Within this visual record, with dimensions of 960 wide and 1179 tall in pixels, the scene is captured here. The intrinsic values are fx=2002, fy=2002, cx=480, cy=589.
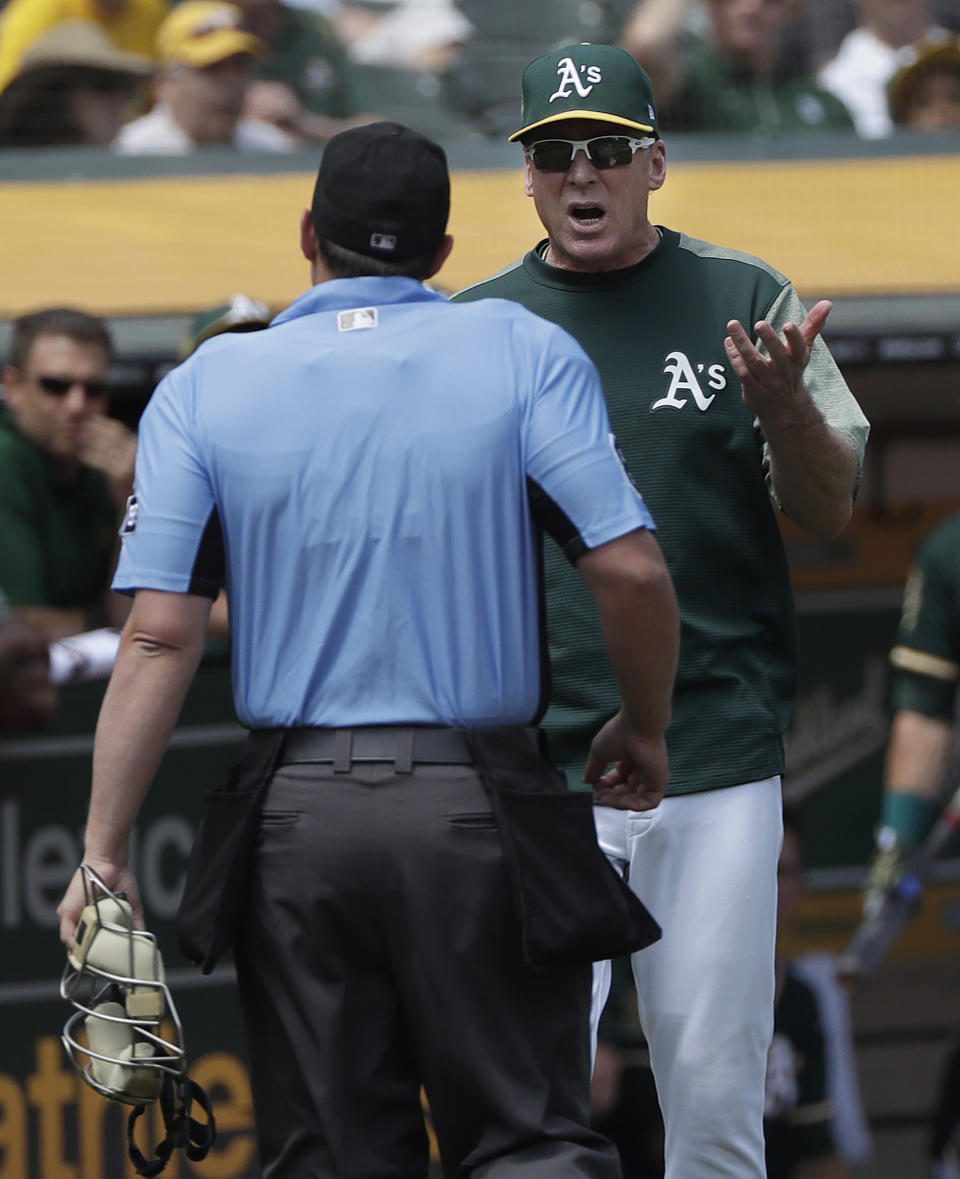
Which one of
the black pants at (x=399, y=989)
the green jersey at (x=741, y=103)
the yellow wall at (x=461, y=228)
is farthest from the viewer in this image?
the green jersey at (x=741, y=103)

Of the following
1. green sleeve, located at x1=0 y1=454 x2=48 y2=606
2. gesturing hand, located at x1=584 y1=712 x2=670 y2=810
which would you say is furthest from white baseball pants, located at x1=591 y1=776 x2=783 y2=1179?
green sleeve, located at x1=0 y1=454 x2=48 y2=606

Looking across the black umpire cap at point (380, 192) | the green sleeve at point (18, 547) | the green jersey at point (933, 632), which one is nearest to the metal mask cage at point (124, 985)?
the black umpire cap at point (380, 192)

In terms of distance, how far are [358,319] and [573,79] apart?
63cm

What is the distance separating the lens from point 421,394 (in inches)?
97.1

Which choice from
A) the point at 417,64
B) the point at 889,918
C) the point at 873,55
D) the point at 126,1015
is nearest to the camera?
the point at 126,1015

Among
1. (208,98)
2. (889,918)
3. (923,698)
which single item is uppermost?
(208,98)

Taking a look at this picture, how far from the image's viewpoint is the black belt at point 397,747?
2467 millimetres

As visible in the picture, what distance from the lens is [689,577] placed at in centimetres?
297

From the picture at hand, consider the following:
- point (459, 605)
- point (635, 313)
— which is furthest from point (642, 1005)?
point (635, 313)

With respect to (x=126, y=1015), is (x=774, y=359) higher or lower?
higher

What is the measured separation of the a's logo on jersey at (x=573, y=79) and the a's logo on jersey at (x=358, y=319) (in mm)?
582

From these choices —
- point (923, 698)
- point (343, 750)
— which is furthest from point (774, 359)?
point (923, 698)

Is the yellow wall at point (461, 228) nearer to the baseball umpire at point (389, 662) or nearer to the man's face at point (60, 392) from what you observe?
the man's face at point (60, 392)

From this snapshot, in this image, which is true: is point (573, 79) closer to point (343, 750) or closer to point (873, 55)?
point (343, 750)
